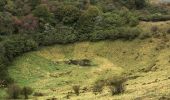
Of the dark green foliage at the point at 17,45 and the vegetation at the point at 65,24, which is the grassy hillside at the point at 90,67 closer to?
the dark green foliage at the point at 17,45

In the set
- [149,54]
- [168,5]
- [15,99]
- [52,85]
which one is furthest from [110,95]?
[168,5]

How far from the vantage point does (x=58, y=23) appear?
Answer: 9306 cm

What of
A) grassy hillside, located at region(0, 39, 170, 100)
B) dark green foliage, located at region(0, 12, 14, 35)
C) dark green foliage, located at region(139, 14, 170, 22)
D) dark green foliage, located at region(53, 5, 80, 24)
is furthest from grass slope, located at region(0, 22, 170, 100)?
dark green foliage, located at region(53, 5, 80, 24)

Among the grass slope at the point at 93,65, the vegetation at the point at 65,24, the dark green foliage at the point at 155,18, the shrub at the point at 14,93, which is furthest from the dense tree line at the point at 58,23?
the shrub at the point at 14,93

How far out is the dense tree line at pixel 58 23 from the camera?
87.0 metres

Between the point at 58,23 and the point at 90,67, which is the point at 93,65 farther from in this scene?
the point at 58,23

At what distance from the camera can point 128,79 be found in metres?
73.4

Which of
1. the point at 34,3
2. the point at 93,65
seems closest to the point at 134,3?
the point at 34,3

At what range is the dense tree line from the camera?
285ft

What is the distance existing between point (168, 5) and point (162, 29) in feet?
58.4

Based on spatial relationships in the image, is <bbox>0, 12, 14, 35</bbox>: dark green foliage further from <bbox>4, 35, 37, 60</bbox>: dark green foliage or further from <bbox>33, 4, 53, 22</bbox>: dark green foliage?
<bbox>33, 4, 53, 22</bbox>: dark green foliage

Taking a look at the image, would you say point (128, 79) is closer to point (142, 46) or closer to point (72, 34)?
point (142, 46)

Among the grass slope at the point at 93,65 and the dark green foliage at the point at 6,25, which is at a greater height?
the dark green foliage at the point at 6,25

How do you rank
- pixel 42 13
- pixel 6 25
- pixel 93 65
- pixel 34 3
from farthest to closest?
1. pixel 34 3
2. pixel 42 13
3. pixel 6 25
4. pixel 93 65
